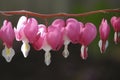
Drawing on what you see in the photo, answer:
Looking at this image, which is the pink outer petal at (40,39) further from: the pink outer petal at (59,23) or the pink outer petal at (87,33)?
the pink outer petal at (87,33)

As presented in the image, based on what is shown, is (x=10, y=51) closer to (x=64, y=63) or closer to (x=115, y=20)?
(x=115, y=20)

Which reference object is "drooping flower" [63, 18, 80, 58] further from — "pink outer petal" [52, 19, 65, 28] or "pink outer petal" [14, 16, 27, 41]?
"pink outer petal" [14, 16, 27, 41]

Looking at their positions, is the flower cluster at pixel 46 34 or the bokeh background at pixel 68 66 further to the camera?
the bokeh background at pixel 68 66

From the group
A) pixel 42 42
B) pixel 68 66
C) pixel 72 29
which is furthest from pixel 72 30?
pixel 68 66

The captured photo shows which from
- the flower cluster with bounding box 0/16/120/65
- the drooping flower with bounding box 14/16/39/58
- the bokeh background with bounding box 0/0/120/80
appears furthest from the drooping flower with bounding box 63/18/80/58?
the bokeh background with bounding box 0/0/120/80

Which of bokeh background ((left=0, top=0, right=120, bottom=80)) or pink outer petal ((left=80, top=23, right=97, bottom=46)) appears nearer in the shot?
pink outer petal ((left=80, top=23, right=97, bottom=46))

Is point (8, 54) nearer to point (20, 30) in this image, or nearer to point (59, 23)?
point (20, 30)

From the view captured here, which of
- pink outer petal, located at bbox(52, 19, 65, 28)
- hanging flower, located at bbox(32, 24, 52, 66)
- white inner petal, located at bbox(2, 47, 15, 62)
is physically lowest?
white inner petal, located at bbox(2, 47, 15, 62)

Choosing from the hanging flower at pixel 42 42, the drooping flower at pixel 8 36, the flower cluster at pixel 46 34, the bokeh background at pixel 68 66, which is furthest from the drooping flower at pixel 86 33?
the bokeh background at pixel 68 66

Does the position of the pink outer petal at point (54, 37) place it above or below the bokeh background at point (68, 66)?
above

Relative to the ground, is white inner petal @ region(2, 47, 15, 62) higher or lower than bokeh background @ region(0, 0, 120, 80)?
higher
